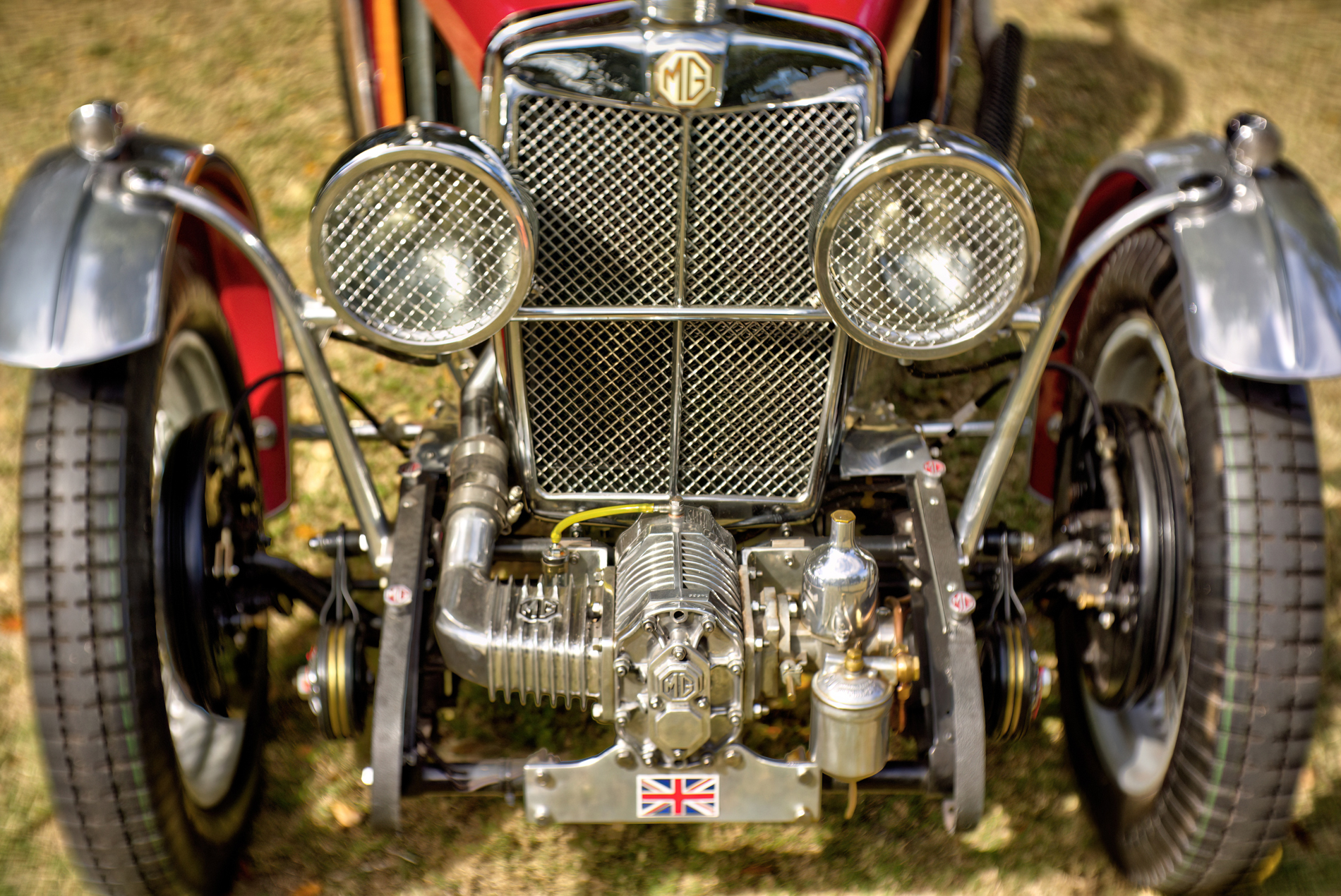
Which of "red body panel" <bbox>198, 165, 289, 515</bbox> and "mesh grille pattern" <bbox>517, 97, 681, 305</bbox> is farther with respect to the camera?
"red body panel" <bbox>198, 165, 289, 515</bbox>

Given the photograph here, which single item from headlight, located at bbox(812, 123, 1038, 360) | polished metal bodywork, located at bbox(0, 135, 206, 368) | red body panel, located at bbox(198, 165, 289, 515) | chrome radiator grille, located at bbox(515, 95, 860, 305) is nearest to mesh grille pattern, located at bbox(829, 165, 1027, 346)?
headlight, located at bbox(812, 123, 1038, 360)

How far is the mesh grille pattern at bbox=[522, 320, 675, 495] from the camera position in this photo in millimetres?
2137

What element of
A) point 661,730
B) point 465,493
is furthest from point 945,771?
point 465,493

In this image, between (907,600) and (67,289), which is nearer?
(67,289)

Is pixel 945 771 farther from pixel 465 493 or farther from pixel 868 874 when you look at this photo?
pixel 465 493

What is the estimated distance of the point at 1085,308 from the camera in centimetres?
268

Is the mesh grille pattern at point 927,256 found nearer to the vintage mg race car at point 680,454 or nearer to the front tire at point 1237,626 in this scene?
the vintage mg race car at point 680,454

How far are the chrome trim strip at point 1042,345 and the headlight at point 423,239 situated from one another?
849 millimetres

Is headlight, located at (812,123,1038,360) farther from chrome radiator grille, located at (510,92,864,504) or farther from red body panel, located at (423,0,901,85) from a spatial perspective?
red body panel, located at (423,0,901,85)

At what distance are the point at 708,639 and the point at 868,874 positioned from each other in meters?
0.79

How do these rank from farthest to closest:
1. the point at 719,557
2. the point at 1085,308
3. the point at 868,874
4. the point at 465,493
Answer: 1. the point at 1085,308
2. the point at 868,874
3. the point at 465,493
4. the point at 719,557

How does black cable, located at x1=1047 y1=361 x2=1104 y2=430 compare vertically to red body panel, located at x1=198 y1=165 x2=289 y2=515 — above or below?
above

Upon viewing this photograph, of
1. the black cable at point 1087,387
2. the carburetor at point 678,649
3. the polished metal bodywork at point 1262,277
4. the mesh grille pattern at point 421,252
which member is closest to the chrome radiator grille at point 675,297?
the mesh grille pattern at point 421,252

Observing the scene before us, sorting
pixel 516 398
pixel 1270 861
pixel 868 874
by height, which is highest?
pixel 516 398
